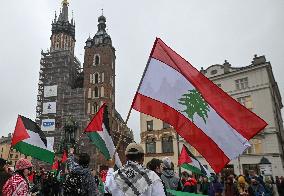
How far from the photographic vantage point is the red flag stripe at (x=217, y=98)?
204 inches

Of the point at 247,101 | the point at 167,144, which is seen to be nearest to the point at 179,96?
the point at 247,101

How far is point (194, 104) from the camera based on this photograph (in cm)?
577

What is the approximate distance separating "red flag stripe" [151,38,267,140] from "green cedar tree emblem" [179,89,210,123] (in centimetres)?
12

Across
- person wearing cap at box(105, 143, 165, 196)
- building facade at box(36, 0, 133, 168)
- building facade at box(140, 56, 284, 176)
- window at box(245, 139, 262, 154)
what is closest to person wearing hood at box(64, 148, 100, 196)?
person wearing cap at box(105, 143, 165, 196)

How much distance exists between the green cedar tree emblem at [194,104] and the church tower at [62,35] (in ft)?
233

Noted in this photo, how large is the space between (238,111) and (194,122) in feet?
2.71

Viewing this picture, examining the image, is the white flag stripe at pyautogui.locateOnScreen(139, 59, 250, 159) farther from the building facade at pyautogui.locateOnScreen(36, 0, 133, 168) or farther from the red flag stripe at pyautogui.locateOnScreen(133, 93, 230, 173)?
the building facade at pyautogui.locateOnScreen(36, 0, 133, 168)

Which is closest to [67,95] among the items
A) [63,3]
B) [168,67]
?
[63,3]

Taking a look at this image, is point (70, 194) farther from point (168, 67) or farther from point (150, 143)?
point (150, 143)

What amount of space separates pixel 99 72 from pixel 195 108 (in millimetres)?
62680

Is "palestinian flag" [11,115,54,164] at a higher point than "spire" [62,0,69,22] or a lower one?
lower

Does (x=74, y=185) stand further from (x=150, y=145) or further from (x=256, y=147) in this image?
(x=150, y=145)

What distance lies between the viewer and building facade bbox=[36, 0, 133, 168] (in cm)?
6097

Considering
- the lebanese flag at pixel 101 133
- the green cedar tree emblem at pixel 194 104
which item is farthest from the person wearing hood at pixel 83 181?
the lebanese flag at pixel 101 133
